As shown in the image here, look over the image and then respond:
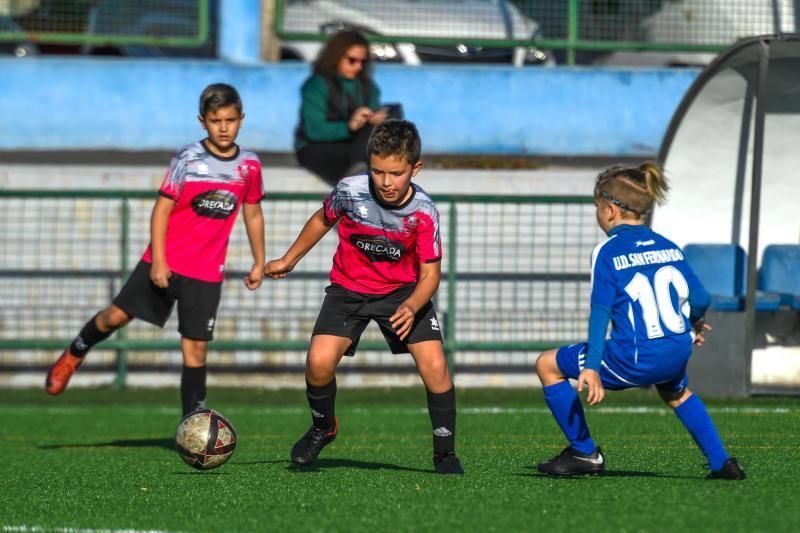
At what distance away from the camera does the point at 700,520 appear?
4.32m

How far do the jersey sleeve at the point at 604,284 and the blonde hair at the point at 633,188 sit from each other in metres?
0.25

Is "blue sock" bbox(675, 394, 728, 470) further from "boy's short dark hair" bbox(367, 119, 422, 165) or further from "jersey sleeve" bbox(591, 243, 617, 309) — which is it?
"boy's short dark hair" bbox(367, 119, 422, 165)

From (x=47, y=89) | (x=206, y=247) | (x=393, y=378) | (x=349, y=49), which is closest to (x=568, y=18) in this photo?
(x=349, y=49)

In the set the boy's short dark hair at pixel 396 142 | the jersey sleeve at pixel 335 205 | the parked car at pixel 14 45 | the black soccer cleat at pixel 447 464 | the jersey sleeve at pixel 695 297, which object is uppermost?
the parked car at pixel 14 45

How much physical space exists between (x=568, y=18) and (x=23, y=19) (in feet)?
16.7

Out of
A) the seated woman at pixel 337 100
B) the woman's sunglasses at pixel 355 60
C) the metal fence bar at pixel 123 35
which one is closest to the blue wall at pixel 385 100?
the metal fence bar at pixel 123 35

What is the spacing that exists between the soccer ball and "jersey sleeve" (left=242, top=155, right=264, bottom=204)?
5.53ft

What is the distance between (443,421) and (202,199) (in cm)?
211

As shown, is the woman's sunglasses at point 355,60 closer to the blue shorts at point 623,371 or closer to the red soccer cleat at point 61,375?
the red soccer cleat at point 61,375

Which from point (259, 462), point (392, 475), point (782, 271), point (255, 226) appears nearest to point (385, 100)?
point (782, 271)

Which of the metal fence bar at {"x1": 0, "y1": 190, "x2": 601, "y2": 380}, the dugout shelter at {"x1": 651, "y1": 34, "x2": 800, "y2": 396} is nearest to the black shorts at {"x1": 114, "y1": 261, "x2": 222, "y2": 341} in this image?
the metal fence bar at {"x1": 0, "y1": 190, "x2": 601, "y2": 380}

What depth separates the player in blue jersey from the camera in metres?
5.25

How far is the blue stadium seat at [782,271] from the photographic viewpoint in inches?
386

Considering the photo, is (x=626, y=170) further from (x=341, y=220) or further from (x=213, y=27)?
(x=213, y=27)
